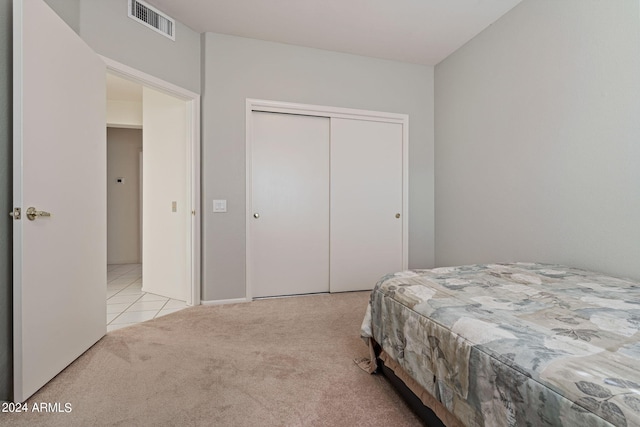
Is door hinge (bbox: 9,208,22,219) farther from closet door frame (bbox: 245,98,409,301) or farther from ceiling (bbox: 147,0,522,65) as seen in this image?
ceiling (bbox: 147,0,522,65)

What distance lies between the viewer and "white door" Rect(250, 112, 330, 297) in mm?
3027

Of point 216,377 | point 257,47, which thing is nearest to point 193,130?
point 257,47

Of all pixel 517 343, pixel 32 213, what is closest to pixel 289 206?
pixel 32 213

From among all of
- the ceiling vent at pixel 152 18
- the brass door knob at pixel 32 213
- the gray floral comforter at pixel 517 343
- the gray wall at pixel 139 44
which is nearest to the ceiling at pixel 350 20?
the ceiling vent at pixel 152 18

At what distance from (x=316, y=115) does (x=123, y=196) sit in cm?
411

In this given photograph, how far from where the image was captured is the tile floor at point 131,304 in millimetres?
2467

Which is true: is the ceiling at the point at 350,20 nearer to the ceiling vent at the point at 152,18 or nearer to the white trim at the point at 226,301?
the ceiling vent at the point at 152,18

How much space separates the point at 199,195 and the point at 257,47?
1.63 metres

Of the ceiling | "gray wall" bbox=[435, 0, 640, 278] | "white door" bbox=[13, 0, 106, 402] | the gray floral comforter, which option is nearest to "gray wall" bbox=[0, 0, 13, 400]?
"white door" bbox=[13, 0, 106, 402]

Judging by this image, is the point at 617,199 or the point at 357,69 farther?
the point at 357,69

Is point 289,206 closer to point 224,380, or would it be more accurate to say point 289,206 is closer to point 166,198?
point 166,198

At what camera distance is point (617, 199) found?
1.73m

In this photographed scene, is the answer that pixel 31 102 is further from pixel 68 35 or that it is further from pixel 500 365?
pixel 500 365

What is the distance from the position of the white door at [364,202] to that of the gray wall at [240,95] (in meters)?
0.34
